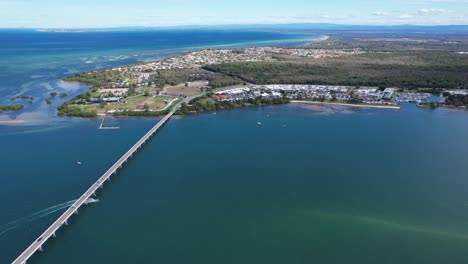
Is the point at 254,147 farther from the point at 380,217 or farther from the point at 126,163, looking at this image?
the point at 380,217

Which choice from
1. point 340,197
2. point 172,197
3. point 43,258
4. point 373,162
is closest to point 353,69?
point 373,162

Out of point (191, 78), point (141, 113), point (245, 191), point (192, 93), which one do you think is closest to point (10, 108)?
point (141, 113)

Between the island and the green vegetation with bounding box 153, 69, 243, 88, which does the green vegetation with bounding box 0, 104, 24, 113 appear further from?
the green vegetation with bounding box 153, 69, 243, 88

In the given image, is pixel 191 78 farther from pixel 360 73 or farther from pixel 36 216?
pixel 36 216

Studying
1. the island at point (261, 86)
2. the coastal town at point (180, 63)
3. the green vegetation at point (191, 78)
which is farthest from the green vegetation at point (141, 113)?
the coastal town at point (180, 63)

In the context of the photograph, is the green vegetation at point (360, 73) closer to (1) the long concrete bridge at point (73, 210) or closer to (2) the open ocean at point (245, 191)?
(2) the open ocean at point (245, 191)

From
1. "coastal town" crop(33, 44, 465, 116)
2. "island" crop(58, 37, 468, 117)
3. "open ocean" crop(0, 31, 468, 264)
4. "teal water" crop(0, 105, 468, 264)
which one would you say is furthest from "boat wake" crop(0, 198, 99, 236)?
"coastal town" crop(33, 44, 465, 116)
